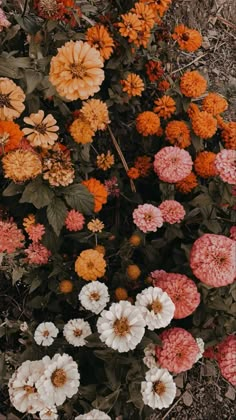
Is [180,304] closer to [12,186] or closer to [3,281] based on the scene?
[12,186]

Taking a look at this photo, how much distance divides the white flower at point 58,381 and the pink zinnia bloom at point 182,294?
0.39 m

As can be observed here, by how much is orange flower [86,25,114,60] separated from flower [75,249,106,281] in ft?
2.67

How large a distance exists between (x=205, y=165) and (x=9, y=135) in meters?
0.84

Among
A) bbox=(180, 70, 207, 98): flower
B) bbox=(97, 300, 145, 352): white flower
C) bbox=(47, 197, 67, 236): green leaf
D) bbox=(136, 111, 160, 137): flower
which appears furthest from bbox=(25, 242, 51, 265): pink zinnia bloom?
bbox=(180, 70, 207, 98): flower

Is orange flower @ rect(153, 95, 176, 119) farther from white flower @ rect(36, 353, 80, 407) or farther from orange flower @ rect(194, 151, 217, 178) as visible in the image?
white flower @ rect(36, 353, 80, 407)

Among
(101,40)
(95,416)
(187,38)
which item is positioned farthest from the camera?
(187,38)

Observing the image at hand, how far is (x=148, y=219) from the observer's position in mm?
1745

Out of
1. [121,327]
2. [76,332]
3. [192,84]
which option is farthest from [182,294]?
[192,84]

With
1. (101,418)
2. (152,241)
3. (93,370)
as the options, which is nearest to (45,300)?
(93,370)

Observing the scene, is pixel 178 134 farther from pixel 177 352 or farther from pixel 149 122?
pixel 177 352

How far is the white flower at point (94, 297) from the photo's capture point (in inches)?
62.9

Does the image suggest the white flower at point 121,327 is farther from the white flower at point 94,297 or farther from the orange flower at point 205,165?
the orange flower at point 205,165

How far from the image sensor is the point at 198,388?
87.1 inches

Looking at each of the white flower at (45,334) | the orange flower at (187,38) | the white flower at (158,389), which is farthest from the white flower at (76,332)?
the orange flower at (187,38)
